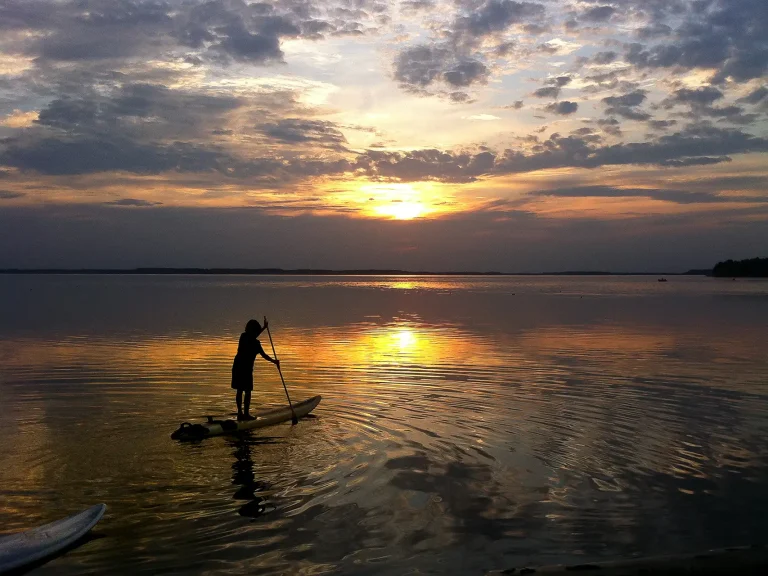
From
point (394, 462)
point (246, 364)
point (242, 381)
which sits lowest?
point (394, 462)

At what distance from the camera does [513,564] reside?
787cm

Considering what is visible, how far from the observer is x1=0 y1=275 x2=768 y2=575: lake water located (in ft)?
27.6

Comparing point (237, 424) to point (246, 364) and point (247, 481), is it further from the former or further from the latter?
point (247, 481)

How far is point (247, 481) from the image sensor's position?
10.9 meters

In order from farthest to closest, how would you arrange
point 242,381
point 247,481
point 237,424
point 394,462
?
point 242,381
point 237,424
point 394,462
point 247,481

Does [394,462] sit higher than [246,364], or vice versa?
[246,364]

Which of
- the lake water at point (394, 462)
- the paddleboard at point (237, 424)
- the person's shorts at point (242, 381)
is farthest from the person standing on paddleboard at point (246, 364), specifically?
the lake water at point (394, 462)

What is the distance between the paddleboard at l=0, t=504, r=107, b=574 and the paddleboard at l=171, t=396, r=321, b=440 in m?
4.48

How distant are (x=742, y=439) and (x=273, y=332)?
2711 cm

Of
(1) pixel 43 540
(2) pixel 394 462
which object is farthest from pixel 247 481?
(1) pixel 43 540

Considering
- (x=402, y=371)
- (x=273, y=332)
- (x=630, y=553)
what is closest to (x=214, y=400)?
(x=402, y=371)

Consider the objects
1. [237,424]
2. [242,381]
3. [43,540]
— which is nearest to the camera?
[43,540]

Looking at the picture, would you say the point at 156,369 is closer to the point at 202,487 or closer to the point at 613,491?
the point at 202,487

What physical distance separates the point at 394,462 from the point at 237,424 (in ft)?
13.2
